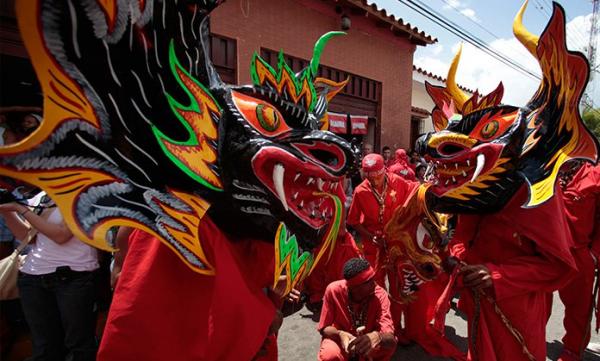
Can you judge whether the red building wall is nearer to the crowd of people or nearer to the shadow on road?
the crowd of people

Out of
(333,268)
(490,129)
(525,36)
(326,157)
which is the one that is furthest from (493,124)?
(333,268)

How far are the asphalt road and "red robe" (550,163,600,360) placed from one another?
0.40 meters

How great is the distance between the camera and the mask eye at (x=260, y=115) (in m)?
1.14

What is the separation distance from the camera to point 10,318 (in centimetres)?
291

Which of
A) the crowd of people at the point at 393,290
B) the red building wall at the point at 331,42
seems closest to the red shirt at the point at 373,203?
the crowd of people at the point at 393,290

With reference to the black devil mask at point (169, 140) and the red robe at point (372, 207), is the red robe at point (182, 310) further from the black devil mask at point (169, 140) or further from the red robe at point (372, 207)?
the red robe at point (372, 207)

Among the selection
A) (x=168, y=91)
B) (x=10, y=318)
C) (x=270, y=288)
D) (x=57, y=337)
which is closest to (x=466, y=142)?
(x=270, y=288)

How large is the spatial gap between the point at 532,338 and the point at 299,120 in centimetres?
176

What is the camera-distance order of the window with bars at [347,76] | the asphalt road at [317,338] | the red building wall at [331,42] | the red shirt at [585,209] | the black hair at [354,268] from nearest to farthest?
the black hair at [354,268], the red shirt at [585,209], the asphalt road at [317,338], the red building wall at [331,42], the window with bars at [347,76]

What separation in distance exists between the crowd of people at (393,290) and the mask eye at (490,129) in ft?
1.28

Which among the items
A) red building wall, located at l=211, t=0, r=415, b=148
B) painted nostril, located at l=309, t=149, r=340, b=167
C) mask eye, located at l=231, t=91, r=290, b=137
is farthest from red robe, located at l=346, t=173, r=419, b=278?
mask eye, located at l=231, t=91, r=290, b=137

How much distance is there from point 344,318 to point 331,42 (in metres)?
5.00

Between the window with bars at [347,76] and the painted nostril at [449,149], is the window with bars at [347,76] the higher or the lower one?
the higher one

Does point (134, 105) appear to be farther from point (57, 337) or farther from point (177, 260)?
point (57, 337)
